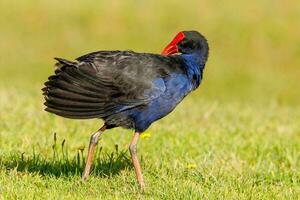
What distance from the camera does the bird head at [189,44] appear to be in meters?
7.51

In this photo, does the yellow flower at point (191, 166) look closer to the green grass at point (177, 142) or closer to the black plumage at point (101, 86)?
the green grass at point (177, 142)

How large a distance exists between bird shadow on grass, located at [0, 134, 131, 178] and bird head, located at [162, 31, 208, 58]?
4.49 ft

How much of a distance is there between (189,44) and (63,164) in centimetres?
184

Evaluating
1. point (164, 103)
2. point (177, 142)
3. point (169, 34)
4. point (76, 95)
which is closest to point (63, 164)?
point (76, 95)

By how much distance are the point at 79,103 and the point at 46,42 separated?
22.5 metres

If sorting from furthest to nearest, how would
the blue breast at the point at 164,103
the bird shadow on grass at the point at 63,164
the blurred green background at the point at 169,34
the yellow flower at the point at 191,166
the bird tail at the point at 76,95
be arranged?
the blurred green background at the point at 169,34 < the yellow flower at the point at 191,166 < the bird shadow on grass at the point at 63,164 < the blue breast at the point at 164,103 < the bird tail at the point at 76,95

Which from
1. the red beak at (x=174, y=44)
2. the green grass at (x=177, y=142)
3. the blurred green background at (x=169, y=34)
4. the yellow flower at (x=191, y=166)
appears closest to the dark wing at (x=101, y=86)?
the red beak at (x=174, y=44)

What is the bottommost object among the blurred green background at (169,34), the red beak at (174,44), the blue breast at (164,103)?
the blurred green background at (169,34)

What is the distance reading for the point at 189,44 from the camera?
752 cm

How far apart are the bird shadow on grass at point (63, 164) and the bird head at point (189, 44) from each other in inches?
53.9

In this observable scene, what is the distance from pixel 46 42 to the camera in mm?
28969

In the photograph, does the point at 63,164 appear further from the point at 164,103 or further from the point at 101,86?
the point at 164,103

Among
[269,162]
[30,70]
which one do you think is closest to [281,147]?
[269,162]

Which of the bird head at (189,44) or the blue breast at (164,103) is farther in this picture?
the bird head at (189,44)
